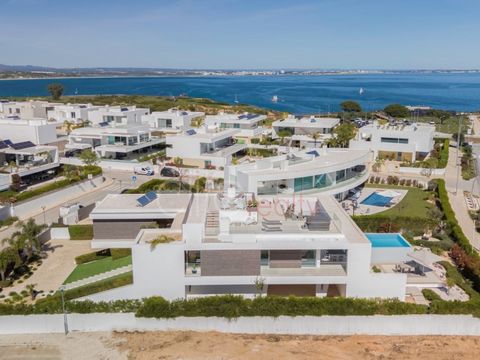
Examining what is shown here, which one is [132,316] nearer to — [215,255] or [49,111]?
[215,255]

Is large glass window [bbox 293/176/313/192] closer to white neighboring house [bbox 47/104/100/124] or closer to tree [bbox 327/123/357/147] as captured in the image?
tree [bbox 327/123/357/147]

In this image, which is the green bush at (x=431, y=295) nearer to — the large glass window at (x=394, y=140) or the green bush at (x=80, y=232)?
the green bush at (x=80, y=232)

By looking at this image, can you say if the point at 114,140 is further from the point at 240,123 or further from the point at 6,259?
the point at 6,259

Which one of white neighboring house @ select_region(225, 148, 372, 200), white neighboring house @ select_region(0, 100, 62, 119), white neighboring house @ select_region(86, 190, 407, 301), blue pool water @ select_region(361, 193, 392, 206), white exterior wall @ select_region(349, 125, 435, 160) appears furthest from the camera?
white neighboring house @ select_region(0, 100, 62, 119)

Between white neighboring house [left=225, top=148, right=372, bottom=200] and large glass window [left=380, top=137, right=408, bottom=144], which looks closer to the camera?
white neighboring house [left=225, top=148, right=372, bottom=200]

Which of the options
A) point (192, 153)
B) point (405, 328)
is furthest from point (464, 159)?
point (405, 328)

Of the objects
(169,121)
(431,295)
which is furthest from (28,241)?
(169,121)

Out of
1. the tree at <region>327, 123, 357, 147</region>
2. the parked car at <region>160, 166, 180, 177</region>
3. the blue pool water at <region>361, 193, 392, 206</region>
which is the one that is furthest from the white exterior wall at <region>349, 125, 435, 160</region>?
the parked car at <region>160, 166, 180, 177</region>
